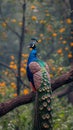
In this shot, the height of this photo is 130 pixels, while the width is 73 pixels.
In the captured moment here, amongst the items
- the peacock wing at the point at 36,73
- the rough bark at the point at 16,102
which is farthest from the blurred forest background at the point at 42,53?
the peacock wing at the point at 36,73

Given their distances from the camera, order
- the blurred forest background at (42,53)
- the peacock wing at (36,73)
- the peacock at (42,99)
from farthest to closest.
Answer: the blurred forest background at (42,53), the peacock wing at (36,73), the peacock at (42,99)

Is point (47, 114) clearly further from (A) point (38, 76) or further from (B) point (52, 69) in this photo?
(B) point (52, 69)

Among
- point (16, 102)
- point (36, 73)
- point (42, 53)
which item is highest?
point (36, 73)

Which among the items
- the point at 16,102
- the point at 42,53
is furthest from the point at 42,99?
the point at 42,53

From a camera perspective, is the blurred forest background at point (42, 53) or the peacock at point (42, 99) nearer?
the peacock at point (42, 99)

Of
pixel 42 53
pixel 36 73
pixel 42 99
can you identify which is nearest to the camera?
pixel 42 99

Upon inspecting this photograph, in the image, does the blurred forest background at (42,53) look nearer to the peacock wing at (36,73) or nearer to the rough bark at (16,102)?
the rough bark at (16,102)

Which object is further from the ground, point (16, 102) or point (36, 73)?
point (36, 73)

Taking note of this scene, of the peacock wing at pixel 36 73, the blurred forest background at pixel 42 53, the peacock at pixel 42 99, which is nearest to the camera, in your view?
the peacock at pixel 42 99

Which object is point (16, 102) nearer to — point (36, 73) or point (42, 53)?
point (36, 73)

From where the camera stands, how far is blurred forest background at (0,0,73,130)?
5.92 meters

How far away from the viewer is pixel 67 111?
6566 millimetres

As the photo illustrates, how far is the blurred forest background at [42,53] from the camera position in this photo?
5918 mm

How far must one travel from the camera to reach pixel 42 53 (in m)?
9.23
